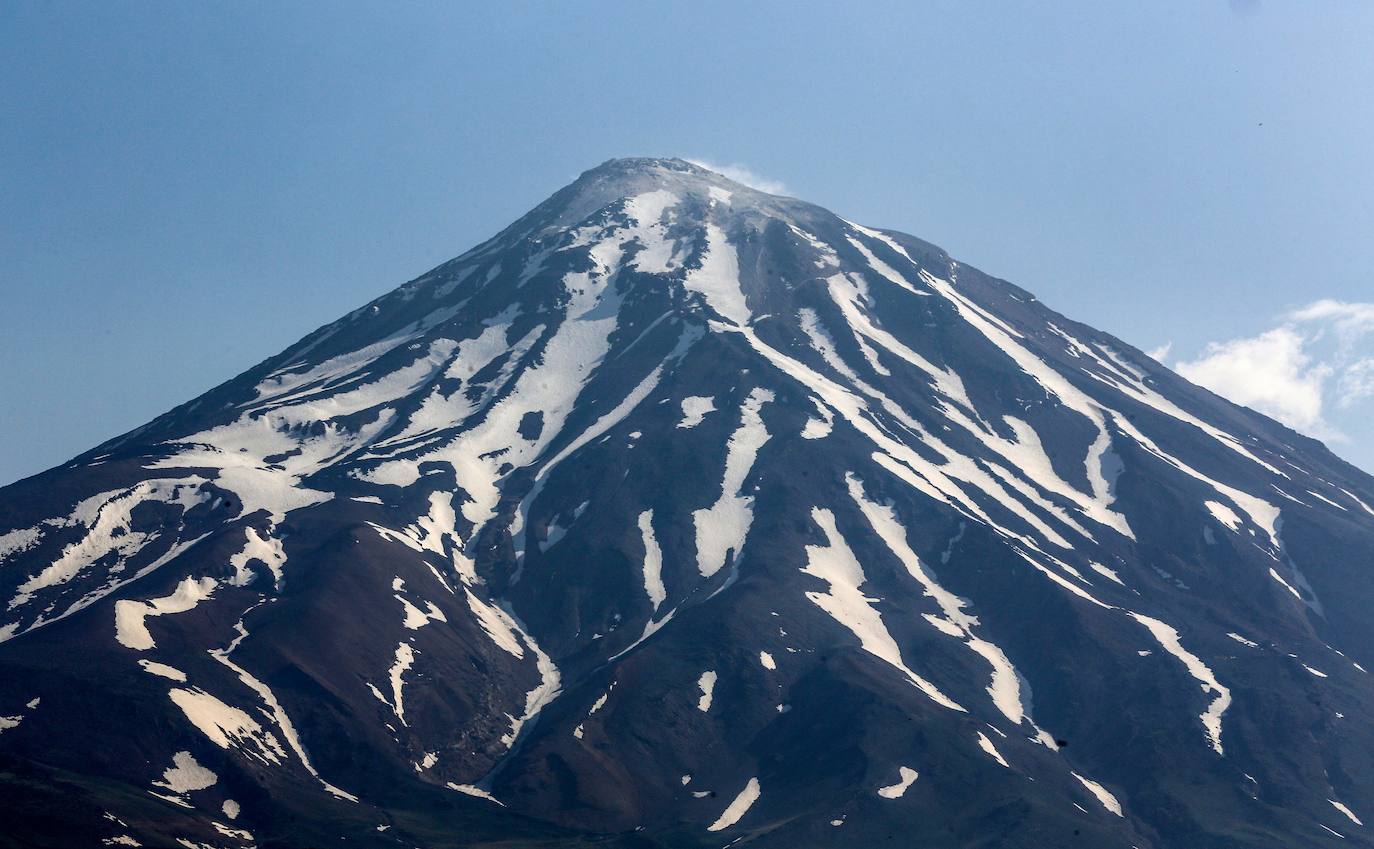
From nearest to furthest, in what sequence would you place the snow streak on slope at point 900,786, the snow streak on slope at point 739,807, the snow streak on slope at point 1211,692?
the snow streak on slope at point 739,807 → the snow streak on slope at point 900,786 → the snow streak on slope at point 1211,692

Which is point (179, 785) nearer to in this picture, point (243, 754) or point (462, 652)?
point (243, 754)

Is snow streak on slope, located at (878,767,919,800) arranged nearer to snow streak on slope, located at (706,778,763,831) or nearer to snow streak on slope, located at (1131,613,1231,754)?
snow streak on slope, located at (706,778,763,831)

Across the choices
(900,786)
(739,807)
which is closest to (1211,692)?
(900,786)

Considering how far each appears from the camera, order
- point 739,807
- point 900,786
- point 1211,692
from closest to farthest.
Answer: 1. point 900,786
2. point 739,807
3. point 1211,692

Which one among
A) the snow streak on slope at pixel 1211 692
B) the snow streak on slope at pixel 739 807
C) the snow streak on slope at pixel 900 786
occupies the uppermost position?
the snow streak on slope at pixel 739 807

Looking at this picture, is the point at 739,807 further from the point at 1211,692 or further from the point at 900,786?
the point at 1211,692

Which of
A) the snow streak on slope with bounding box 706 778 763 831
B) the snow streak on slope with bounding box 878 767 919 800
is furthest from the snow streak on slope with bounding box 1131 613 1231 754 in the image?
the snow streak on slope with bounding box 706 778 763 831

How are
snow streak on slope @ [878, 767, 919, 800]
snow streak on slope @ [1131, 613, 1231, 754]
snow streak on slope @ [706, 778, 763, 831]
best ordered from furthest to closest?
snow streak on slope @ [1131, 613, 1231, 754]
snow streak on slope @ [878, 767, 919, 800]
snow streak on slope @ [706, 778, 763, 831]

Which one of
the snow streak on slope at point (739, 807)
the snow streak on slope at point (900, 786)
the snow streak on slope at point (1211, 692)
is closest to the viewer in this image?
the snow streak on slope at point (739, 807)

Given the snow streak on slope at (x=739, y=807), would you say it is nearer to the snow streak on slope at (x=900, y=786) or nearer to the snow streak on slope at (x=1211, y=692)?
the snow streak on slope at (x=900, y=786)

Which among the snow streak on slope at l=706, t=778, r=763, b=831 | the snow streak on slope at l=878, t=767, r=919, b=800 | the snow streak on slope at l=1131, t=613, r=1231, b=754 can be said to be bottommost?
the snow streak on slope at l=1131, t=613, r=1231, b=754

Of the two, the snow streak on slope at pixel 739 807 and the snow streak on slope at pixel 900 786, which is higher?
the snow streak on slope at pixel 739 807

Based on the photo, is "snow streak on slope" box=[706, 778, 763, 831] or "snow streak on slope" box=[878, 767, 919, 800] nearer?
"snow streak on slope" box=[706, 778, 763, 831]

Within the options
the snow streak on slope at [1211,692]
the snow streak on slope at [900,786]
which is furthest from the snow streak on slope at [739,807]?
the snow streak on slope at [1211,692]
